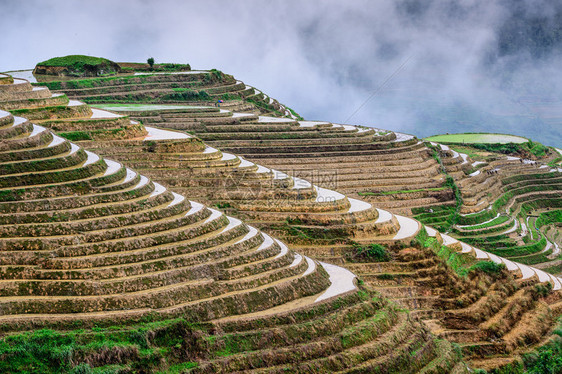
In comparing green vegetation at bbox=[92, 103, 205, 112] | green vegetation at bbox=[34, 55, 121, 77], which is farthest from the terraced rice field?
green vegetation at bbox=[34, 55, 121, 77]

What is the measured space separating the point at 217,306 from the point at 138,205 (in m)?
5.01

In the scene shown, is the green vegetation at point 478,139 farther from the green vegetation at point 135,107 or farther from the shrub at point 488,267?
the shrub at point 488,267

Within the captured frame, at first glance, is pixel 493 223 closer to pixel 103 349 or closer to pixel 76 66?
pixel 76 66

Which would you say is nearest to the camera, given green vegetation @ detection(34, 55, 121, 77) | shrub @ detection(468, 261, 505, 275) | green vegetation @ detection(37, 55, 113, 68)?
shrub @ detection(468, 261, 505, 275)

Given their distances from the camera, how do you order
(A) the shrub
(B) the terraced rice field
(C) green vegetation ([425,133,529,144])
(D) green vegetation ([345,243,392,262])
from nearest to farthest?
(B) the terraced rice field
(D) green vegetation ([345,243,392,262])
(A) the shrub
(C) green vegetation ([425,133,529,144])

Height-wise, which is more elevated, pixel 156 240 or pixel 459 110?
pixel 459 110

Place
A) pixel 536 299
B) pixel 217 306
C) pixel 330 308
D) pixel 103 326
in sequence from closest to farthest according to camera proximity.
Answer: pixel 103 326 < pixel 217 306 < pixel 330 308 < pixel 536 299

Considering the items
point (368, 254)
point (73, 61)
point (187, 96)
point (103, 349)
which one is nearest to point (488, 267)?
point (368, 254)

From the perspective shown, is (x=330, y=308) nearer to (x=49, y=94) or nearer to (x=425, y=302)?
(x=425, y=302)

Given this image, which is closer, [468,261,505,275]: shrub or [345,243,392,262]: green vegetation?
[345,243,392,262]: green vegetation

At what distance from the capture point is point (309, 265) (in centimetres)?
3750

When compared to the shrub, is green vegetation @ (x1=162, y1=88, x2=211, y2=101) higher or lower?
higher

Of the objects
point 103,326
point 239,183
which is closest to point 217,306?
point 103,326

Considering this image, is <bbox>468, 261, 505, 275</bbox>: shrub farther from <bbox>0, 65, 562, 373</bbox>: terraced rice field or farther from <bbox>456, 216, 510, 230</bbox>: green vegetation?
<bbox>456, 216, 510, 230</bbox>: green vegetation
